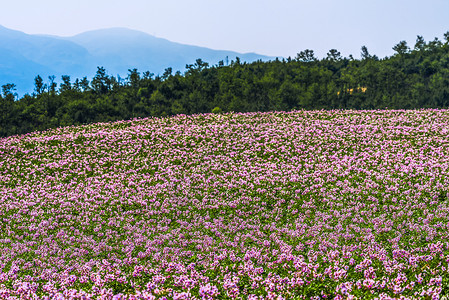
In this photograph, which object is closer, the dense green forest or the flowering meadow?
the flowering meadow

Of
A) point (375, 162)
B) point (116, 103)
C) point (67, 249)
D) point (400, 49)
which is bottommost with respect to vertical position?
point (67, 249)

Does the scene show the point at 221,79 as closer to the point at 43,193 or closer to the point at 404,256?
the point at 43,193

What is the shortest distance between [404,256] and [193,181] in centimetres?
1261

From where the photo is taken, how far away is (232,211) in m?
16.5

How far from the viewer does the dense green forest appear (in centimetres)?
7612

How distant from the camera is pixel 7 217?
57.8 feet

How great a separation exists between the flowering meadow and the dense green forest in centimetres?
4770

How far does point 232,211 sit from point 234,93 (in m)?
81.0

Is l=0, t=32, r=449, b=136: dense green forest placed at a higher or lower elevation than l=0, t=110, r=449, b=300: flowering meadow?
higher

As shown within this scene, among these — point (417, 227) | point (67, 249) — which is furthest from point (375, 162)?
point (67, 249)

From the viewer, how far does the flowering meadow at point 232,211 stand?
852cm

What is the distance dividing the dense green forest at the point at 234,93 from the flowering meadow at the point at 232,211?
156ft

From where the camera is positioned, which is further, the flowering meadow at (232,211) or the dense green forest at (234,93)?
the dense green forest at (234,93)

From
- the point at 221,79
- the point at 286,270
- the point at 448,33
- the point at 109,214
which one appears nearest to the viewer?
the point at 286,270
